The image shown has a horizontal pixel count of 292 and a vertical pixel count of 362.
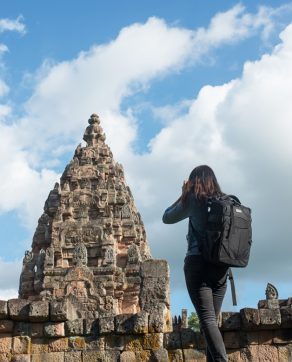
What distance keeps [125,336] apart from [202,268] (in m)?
2.32

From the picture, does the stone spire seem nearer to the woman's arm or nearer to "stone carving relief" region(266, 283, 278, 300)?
"stone carving relief" region(266, 283, 278, 300)

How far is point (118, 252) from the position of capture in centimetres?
3178

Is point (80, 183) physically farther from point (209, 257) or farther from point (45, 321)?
point (209, 257)

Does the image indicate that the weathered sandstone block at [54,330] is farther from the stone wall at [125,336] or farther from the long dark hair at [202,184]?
the long dark hair at [202,184]

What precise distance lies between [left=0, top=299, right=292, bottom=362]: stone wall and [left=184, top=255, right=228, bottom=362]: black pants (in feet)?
4.80

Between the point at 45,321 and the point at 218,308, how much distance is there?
2875 millimetres

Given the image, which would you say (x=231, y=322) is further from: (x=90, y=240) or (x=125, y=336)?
(x=90, y=240)

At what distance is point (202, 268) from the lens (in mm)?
Result: 6602

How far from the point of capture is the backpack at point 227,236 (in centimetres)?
636

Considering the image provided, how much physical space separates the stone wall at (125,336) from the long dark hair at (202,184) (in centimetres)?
200

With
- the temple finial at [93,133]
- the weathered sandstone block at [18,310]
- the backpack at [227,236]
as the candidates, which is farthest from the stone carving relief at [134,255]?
the backpack at [227,236]

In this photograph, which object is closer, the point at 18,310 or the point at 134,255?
the point at 18,310

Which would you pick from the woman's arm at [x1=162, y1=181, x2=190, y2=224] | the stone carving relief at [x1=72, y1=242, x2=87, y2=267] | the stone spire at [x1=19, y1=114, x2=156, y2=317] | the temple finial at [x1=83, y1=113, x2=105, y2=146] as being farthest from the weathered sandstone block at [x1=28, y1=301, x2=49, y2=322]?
the temple finial at [x1=83, y1=113, x2=105, y2=146]

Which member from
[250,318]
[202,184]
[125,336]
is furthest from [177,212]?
[125,336]
